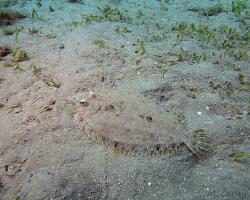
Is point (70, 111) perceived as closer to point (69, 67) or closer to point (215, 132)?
point (69, 67)

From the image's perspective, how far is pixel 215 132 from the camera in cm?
411

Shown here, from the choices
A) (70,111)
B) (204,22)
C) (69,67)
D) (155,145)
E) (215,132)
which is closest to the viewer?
(155,145)

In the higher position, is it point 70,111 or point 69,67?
point 69,67

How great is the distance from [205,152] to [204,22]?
5292mm

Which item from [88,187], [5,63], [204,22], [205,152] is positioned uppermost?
[204,22]

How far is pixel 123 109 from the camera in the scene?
3895mm

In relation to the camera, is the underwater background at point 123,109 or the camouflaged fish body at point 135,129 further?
the camouflaged fish body at point 135,129

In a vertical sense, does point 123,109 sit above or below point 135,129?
above

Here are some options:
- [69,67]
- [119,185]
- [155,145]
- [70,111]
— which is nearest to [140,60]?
[69,67]

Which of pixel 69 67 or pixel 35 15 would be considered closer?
pixel 69 67

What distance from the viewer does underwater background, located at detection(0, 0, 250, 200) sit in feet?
11.5

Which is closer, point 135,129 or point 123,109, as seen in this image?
point 135,129

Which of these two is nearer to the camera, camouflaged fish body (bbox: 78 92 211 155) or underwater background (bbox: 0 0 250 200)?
underwater background (bbox: 0 0 250 200)

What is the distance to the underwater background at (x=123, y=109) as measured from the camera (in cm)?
349
